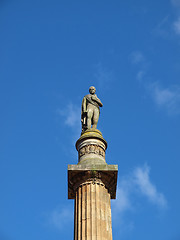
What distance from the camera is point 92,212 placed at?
1669cm

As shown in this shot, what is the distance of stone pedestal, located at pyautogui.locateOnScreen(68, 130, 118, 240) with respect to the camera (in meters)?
16.4

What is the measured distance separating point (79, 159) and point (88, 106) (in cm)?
368

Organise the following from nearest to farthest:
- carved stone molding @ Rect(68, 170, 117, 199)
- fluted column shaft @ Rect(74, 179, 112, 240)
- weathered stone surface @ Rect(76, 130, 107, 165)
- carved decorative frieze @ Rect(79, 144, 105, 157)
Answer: fluted column shaft @ Rect(74, 179, 112, 240), carved stone molding @ Rect(68, 170, 117, 199), weathered stone surface @ Rect(76, 130, 107, 165), carved decorative frieze @ Rect(79, 144, 105, 157)

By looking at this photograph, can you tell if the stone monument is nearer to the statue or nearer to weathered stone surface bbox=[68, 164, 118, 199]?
weathered stone surface bbox=[68, 164, 118, 199]

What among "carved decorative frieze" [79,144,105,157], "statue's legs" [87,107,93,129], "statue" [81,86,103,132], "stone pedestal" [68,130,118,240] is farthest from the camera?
"statue" [81,86,103,132]

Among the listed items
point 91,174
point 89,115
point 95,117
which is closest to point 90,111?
point 89,115

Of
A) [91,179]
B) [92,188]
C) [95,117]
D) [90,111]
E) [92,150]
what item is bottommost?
[92,188]

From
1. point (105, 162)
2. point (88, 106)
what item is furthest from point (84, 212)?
point (88, 106)

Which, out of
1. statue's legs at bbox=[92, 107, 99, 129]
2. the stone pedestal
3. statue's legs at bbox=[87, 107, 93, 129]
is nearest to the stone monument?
the stone pedestal

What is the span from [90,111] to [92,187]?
17.0 ft

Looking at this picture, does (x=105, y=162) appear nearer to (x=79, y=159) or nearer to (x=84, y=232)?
(x=79, y=159)

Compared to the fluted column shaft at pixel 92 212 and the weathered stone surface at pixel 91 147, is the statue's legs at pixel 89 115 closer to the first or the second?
the weathered stone surface at pixel 91 147

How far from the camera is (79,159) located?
762 inches

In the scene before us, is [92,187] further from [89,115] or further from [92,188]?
[89,115]
